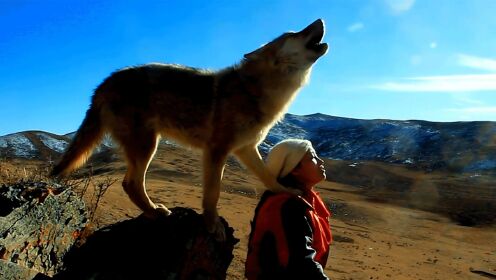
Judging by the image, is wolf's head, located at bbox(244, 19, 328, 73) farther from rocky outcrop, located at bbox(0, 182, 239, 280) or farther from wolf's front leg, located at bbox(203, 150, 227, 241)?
rocky outcrop, located at bbox(0, 182, 239, 280)

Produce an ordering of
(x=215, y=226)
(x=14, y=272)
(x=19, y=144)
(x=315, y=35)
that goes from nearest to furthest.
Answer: (x=14, y=272) < (x=215, y=226) < (x=315, y=35) < (x=19, y=144)

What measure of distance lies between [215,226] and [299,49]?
1.96m

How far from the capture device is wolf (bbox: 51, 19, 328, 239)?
5031mm

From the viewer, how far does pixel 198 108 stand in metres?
5.21

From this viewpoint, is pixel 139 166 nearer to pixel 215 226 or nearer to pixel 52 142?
pixel 215 226

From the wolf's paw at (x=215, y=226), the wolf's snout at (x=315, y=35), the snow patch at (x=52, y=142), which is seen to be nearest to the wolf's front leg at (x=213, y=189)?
the wolf's paw at (x=215, y=226)

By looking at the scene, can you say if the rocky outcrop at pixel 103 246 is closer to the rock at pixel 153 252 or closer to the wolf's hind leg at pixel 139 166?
the rock at pixel 153 252

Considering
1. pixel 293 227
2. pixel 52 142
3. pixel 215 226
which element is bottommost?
pixel 215 226

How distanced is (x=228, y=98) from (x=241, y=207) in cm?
1149

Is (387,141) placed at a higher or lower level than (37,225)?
higher

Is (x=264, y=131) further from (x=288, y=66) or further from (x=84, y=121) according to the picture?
(x=84, y=121)

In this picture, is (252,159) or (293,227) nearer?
(293,227)

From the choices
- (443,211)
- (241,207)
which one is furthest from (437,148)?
(241,207)

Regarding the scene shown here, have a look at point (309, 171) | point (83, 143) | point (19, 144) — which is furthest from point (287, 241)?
point (19, 144)
